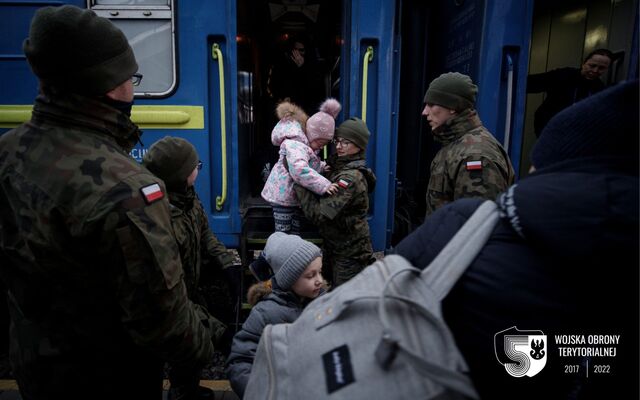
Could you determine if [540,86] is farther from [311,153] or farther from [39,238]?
[39,238]

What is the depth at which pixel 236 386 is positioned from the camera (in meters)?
1.28

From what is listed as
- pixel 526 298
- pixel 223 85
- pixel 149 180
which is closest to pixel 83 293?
pixel 149 180

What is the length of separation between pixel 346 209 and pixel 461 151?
2.62 ft

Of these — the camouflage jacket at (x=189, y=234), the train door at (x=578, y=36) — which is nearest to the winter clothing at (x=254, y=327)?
the camouflage jacket at (x=189, y=234)

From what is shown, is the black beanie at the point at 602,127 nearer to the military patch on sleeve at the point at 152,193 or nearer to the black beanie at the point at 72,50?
the military patch on sleeve at the point at 152,193

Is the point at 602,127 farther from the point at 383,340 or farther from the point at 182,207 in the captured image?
the point at 182,207

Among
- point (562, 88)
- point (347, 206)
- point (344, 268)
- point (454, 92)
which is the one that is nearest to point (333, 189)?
point (347, 206)

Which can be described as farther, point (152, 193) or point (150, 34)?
point (150, 34)

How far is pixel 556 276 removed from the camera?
2.18ft

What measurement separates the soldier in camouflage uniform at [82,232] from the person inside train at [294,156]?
1.49m

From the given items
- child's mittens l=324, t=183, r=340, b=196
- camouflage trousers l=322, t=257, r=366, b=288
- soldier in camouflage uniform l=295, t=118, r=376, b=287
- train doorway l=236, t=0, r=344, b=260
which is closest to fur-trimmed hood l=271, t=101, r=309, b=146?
soldier in camouflage uniform l=295, t=118, r=376, b=287

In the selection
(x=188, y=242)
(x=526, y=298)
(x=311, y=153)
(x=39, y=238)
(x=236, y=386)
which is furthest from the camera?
(x=311, y=153)

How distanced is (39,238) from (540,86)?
398 cm

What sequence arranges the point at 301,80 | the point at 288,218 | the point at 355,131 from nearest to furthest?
the point at 355,131 < the point at 288,218 < the point at 301,80
